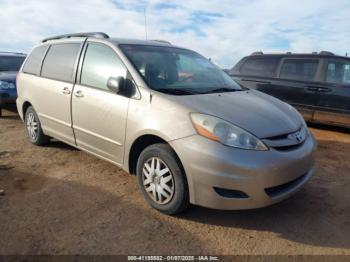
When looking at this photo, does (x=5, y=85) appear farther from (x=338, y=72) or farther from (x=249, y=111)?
(x=338, y=72)

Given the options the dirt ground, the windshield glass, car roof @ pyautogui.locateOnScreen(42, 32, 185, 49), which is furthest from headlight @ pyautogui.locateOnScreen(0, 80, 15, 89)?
the dirt ground

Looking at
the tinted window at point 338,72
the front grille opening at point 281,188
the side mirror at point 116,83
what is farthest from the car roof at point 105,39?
the tinted window at point 338,72

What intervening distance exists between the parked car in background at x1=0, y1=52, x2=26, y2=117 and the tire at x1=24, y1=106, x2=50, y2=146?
273 cm

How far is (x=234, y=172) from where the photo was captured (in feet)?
9.19

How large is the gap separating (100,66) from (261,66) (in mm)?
4793

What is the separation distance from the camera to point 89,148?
420cm

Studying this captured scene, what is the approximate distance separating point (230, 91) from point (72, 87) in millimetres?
2012

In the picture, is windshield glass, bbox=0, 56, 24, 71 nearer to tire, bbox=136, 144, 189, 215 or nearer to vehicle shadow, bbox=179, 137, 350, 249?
tire, bbox=136, 144, 189, 215

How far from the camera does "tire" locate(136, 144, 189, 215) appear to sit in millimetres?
3070

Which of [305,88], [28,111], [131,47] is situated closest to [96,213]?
[131,47]

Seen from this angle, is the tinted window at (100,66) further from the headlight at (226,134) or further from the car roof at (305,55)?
the car roof at (305,55)

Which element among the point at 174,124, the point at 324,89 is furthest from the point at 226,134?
the point at 324,89

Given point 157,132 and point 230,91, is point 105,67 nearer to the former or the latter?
point 157,132

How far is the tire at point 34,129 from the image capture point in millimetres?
5289
